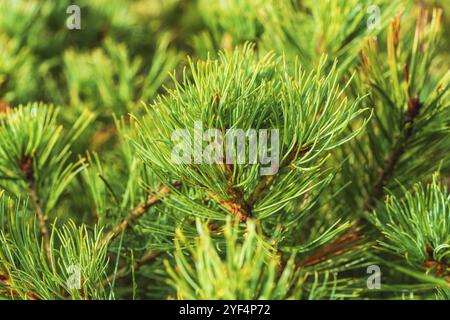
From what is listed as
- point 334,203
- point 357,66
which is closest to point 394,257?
point 334,203

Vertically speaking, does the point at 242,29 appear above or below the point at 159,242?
above

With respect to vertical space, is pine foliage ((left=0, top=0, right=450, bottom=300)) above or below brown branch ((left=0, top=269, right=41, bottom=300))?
above

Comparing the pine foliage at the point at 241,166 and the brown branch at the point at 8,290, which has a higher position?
the pine foliage at the point at 241,166

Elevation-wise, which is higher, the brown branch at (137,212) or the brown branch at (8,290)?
the brown branch at (137,212)

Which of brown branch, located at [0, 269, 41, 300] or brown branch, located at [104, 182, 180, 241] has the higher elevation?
brown branch, located at [104, 182, 180, 241]
